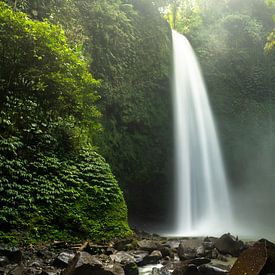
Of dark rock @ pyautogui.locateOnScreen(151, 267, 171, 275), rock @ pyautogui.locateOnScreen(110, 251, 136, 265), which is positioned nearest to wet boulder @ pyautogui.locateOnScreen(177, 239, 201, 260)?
dark rock @ pyautogui.locateOnScreen(151, 267, 171, 275)

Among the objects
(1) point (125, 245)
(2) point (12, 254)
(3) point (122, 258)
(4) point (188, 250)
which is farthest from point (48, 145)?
(4) point (188, 250)

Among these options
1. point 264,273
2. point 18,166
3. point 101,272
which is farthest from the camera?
point 18,166

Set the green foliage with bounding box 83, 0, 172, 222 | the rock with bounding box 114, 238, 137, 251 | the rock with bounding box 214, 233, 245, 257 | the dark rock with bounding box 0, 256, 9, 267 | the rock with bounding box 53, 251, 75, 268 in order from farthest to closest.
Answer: the green foliage with bounding box 83, 0, 172, 222 < the rock with bounding box 214, 233, 245, 257 < the rock with bounding box 114, 238, 137, 251 < the rock with bounding box 53, 251, 75, 268 < the dark rock with bounding box 0, 256, 9, 267

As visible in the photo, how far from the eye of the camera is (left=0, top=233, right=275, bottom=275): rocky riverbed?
3.60 m

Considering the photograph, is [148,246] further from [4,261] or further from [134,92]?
[134,92]

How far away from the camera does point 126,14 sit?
15.1 metres

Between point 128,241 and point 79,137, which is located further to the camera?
point 79,137

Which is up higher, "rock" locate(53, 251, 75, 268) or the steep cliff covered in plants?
the steep cliff covered in plants

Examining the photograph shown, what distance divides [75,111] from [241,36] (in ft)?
53.0

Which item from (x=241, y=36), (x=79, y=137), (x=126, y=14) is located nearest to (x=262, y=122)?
(x=241, y=36)

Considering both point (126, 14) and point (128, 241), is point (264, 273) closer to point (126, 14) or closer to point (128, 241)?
point (128, 241)

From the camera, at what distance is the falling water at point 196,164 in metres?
15.3

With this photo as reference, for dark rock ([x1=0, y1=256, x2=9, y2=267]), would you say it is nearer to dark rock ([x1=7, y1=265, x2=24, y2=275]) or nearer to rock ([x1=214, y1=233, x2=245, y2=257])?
dark rock ([x1=7, y1=265, x2=24, y2=275])

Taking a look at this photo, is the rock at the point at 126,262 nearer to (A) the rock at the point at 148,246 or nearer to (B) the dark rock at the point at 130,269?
(B) the dark rock at the point at 130,269
